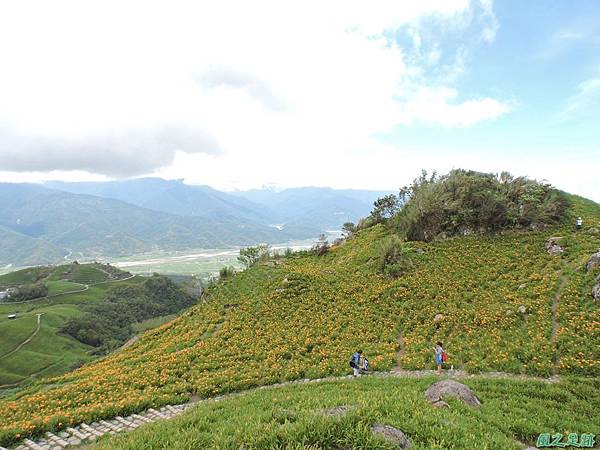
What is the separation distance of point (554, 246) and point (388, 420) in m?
25.8

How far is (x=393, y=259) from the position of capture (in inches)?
1159

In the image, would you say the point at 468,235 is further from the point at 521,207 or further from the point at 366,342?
the point at 366,342

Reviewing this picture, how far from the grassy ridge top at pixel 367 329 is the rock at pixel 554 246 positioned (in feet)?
1.69

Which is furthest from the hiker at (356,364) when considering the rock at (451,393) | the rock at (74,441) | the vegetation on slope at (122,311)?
the vegetation on slope at (122,311)

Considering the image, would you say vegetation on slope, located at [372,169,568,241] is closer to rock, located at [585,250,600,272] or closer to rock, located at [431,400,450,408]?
rock, located at [585,250,600,272]

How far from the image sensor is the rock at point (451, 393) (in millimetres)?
10844

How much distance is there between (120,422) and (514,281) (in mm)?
25941

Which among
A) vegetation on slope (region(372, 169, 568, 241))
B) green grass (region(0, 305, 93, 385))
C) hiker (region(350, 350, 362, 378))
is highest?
vegetation on slope (region(372, 169, 568, 241))

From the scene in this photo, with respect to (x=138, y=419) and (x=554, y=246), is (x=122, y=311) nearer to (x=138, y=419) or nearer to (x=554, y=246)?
(x=138, y=419)

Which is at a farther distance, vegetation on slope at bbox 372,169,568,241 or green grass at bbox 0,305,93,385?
green grass at bbox 0,305,93,385

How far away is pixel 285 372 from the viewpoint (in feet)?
56.6

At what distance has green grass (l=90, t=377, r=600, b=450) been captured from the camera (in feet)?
24.3

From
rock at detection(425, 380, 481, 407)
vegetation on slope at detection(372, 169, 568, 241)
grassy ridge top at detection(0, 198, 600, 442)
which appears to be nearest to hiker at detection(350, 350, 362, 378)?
grassy ridge top at detection(0, 198, 600, 442)

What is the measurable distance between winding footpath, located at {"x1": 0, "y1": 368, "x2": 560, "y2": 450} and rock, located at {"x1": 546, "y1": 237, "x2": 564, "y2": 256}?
1486 cm
